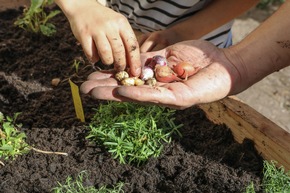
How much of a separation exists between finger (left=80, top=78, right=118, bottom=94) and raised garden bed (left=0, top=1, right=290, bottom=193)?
24cm

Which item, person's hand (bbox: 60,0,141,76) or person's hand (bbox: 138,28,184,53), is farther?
person's hand (bbox: 138,28,184,53)

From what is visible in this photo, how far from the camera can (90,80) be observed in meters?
1.88

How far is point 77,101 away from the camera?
1.99 m

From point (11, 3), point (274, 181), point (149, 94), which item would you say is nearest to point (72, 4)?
point (149, 94)

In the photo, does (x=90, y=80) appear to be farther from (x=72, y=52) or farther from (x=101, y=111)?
(x=72, y=52)

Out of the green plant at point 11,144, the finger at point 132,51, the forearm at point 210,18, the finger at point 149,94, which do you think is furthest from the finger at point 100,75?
the forearm at point 210,18

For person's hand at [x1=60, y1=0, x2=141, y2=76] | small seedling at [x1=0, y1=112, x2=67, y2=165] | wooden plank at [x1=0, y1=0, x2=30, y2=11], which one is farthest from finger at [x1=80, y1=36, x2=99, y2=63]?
wooden plank at [x1=0, y1=0, x2=30, y2=11]

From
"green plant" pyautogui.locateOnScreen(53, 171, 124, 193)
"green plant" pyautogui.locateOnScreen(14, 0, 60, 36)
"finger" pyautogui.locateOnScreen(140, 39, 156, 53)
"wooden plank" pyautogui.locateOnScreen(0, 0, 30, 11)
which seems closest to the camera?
"green plant" pyautogui.locateOnScreen(53, 171, 124, 193)

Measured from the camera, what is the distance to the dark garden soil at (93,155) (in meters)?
1.78

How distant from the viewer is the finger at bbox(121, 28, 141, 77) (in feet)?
5.92

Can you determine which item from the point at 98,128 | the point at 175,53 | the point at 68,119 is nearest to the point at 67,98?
the point at 68,119

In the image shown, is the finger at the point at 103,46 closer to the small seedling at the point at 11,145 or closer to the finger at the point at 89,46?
the finger at the point at 89,46

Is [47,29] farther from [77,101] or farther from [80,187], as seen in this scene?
[80,187]

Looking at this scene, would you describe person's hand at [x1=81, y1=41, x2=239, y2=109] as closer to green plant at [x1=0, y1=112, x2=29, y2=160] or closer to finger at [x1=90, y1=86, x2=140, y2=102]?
finger at [x1=90, y1=86, x2=140, y2=102]
